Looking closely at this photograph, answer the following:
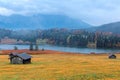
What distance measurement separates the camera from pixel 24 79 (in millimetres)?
53594

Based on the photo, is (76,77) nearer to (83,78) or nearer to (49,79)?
(83,78)

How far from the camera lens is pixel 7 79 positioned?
53.8 m

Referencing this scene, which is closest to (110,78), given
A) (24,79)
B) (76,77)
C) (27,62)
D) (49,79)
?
(76,77)

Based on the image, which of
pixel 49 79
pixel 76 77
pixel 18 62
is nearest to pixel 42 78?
pixel 49 79

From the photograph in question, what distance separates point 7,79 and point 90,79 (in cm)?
1498

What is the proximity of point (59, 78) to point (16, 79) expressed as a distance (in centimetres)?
782

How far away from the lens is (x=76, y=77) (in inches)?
2152

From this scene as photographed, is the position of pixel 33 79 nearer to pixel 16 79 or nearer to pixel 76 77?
pixel 16 79

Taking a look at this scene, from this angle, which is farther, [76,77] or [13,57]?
[13,57]

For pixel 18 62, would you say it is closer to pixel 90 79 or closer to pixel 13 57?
pixel 13 57

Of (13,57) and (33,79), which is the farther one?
(13,57)

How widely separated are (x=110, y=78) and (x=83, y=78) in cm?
499

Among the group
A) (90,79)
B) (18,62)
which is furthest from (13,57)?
(90,79)

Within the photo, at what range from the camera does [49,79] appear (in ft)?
175
